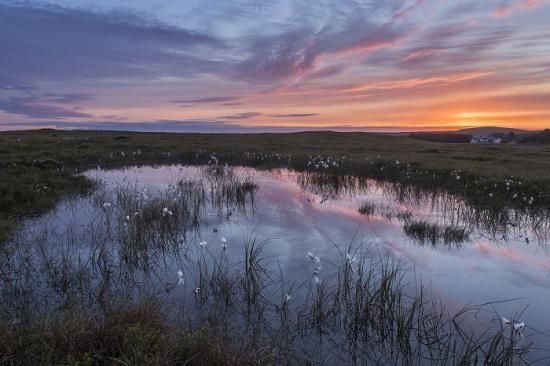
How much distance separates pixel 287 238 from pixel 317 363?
512cm

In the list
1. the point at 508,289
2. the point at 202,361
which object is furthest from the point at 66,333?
the point at 508,289

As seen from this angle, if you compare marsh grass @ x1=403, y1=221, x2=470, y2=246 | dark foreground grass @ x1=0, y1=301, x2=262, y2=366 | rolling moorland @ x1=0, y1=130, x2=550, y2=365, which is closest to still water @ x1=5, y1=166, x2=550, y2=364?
marsh grass @ x1=403, y1=221, x2=470, y2=246

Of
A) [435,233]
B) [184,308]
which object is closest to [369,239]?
[435,233]

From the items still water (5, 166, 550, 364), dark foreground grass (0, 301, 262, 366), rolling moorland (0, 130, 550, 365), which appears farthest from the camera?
still water (5, 166, 550, 364)

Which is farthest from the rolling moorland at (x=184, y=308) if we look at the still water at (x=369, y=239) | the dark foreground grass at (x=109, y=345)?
the still water at (x=369, y=239)

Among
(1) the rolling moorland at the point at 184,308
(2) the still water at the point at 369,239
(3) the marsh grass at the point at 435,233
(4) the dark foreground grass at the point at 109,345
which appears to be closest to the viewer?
(4) the dark foreground grass at the point at 109,345

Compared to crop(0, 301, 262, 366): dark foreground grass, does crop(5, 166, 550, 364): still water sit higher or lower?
Answer: lower

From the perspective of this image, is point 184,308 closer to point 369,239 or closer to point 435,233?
point 369,239

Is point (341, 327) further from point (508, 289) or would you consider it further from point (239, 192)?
point (239, 192)

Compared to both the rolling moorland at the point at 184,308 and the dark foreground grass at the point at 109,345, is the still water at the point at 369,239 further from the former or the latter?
the dark foreground grass at the point at 109,345

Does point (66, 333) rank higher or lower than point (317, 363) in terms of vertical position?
higher

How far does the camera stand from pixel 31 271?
6.77 m

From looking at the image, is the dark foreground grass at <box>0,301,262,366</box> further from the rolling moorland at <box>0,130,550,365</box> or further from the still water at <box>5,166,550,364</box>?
the still water at <box>5,166,550,364</box>

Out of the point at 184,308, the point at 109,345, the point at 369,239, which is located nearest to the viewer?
the point at 109,345
